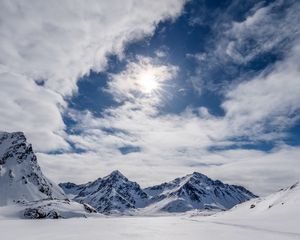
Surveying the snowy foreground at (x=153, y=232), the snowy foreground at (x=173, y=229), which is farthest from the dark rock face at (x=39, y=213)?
the snowy foreground at (x=153, y=232)

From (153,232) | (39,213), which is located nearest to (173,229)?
(153,232)

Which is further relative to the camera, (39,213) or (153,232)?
(39,213)

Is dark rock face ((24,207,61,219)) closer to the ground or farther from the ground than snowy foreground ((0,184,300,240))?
farther from the ground

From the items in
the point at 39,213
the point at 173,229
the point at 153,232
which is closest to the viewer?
the point at 153,232

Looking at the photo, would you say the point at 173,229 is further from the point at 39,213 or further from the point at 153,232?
the point at 39,213

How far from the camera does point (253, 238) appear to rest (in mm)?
32906

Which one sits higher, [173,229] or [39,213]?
[39,213]

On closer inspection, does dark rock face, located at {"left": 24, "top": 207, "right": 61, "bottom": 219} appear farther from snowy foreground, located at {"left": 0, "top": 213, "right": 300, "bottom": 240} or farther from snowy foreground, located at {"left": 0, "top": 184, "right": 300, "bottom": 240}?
snowy foreground, located at {"left": 0, "top": 213, "right": 300, "bottom": 240}

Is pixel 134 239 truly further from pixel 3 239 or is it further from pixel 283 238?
pixel 283 238

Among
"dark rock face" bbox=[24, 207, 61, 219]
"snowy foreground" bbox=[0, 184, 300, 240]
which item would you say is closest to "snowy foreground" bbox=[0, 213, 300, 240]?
"snowy foreground" bbox=[0, 184, 300, 240]

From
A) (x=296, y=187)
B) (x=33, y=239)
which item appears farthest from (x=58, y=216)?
(x=33, y=239)

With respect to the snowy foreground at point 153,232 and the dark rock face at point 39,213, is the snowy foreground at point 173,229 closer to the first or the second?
the snowy foreground at point 153,232

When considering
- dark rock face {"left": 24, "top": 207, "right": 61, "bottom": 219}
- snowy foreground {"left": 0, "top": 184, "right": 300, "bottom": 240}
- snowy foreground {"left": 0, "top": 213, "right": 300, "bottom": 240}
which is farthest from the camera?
dark rock face {"left": 24, "top": 207, "right": 61, "bottom": 219}

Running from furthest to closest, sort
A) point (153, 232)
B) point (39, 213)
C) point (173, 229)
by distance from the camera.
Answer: point (39, 213)
point (173, 229)
point (153, 232)
